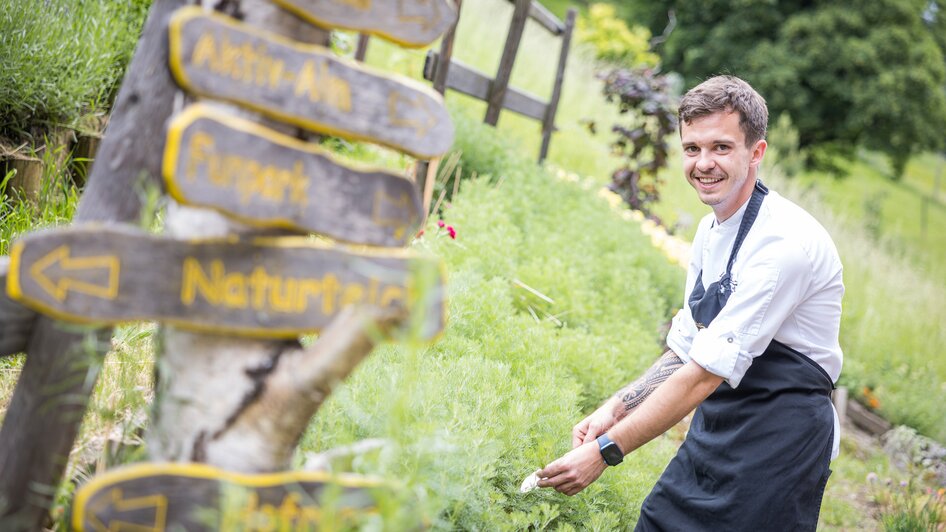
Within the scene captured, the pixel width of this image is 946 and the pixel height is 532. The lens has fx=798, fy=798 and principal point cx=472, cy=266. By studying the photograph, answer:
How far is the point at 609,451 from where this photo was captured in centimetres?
254

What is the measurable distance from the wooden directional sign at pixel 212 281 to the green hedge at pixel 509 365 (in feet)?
0.69

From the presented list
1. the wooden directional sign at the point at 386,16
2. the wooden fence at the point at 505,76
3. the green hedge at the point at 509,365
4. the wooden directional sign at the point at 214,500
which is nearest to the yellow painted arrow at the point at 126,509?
the wooden directional sign at the point at 214,500

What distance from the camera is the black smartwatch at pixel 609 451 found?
2539 millimetres

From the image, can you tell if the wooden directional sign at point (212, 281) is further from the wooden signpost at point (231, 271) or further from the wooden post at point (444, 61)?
the wooden post at point (444, 61)

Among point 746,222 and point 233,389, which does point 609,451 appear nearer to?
point 746,222

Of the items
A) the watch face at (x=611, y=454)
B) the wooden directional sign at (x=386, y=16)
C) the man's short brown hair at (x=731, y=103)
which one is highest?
the wooden directional sign at (x=386, y=16)

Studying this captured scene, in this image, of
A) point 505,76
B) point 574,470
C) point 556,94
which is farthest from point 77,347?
point 556,94

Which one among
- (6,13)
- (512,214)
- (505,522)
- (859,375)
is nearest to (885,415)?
(859,375)

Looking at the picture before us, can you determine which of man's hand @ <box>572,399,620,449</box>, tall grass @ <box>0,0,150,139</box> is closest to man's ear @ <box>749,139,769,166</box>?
man's hand @ <box>572,399,620,449</box>

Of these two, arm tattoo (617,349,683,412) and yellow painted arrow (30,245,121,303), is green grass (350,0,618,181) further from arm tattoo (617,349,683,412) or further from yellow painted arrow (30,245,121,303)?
yellow painted arrow (30,245,121,303)

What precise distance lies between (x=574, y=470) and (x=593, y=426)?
0.37 metres

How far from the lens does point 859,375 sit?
27.0ft

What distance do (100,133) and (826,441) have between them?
12.3 feet

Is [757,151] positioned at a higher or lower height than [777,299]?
higher
